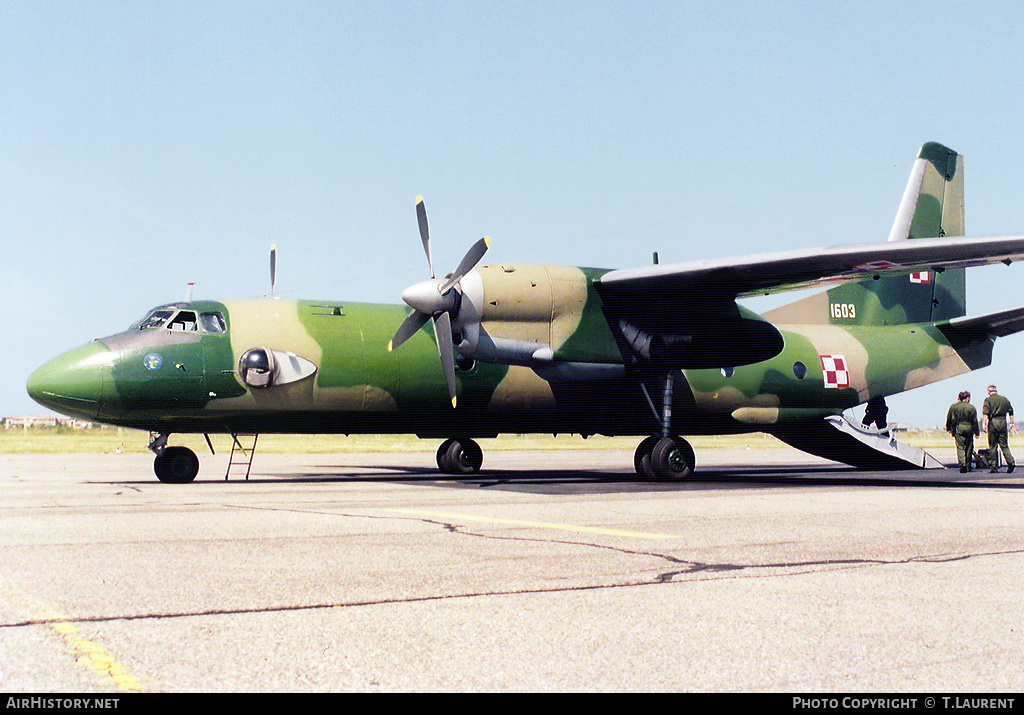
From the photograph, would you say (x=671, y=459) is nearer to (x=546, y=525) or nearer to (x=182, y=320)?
(x=546, y=525)

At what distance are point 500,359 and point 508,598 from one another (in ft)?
39.2

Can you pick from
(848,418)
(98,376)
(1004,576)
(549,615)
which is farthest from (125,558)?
(848,418)

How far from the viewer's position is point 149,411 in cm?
1788

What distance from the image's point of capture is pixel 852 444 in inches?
917

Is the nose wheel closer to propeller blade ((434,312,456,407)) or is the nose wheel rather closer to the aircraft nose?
propeller blade ((434,312,456,407))

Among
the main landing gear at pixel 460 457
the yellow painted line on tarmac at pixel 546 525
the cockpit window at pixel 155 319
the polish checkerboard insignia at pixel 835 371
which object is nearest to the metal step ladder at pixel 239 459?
the cockpit window at pixel 155 319

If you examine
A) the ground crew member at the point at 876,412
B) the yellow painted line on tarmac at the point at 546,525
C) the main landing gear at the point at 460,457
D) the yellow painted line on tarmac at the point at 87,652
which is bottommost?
the yellow painted line on tarmac at the point at 546,525

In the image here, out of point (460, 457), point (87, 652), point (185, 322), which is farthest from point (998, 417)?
point (87, 652)

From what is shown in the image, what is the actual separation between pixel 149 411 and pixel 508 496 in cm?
751

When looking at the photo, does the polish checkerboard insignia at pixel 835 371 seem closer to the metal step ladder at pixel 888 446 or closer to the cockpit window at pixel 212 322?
the metal step ladder at pixel 888 446

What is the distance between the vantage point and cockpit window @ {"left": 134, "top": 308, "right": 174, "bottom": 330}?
18.5m

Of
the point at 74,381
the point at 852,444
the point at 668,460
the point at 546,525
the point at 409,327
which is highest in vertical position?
the point at 409,327

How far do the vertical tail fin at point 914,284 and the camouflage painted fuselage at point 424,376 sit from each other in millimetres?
2507

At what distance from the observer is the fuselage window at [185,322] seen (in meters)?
18.4
